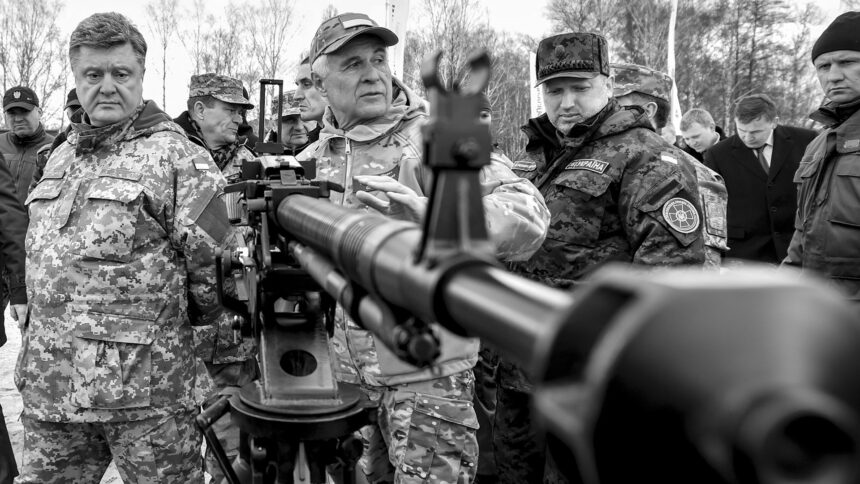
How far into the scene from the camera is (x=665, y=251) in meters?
3.21

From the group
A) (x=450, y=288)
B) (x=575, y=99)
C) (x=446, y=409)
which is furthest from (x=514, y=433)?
(x=450, y=288)

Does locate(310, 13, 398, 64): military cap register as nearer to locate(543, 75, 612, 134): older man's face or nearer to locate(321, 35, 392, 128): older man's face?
locate(321, 35, 392, 128): older man's face

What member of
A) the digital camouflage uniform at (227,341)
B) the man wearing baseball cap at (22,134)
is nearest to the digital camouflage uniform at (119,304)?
the digital camouflage uniform at (227,341)

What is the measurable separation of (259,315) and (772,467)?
1.96 m

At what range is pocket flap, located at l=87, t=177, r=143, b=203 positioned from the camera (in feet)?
10.6

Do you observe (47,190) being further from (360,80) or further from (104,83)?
(360,80)

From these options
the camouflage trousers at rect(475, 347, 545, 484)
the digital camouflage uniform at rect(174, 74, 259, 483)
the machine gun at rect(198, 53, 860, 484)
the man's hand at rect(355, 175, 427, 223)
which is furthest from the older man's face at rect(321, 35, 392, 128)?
the machine gun at rect(198, 53, 860, 484)

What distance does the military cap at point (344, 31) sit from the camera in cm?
308

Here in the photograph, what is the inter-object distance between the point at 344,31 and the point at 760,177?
4.48 m

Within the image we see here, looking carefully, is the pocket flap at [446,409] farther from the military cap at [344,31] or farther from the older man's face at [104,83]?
the older man's face at [104,83]

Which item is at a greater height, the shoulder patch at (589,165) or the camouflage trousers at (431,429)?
the shoulder patch at (589,165)

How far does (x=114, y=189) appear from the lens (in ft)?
10.7

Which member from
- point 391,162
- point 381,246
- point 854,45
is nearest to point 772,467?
point 381,246

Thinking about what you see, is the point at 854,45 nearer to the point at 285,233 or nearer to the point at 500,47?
the point at 285,233
